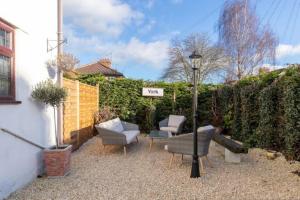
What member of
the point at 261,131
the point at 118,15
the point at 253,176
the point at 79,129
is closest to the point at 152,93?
the point at 118,15

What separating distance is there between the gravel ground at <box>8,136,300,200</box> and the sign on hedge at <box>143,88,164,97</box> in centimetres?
Answer: 462

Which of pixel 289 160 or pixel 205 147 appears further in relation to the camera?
pixel 289 160

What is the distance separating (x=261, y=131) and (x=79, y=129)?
4.96 meters

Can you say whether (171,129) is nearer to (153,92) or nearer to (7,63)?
(153,92)

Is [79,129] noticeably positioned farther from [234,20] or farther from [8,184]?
[234,20]

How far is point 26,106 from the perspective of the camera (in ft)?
14.5

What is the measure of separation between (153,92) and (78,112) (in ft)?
13.2

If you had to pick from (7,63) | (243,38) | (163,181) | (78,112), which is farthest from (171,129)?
(243,38)

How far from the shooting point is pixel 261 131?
707cm

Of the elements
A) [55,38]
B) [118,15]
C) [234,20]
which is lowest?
[55,38]

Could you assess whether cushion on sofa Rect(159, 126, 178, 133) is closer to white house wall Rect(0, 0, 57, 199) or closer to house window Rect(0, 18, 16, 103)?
white house wall Rect(0, 0, 57, 199)

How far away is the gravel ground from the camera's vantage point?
13.0ft

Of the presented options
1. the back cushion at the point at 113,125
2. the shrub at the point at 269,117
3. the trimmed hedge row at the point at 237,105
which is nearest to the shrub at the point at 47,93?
the back cushion at the point at 113,125

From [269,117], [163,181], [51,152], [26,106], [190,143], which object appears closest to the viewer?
[26,106]
